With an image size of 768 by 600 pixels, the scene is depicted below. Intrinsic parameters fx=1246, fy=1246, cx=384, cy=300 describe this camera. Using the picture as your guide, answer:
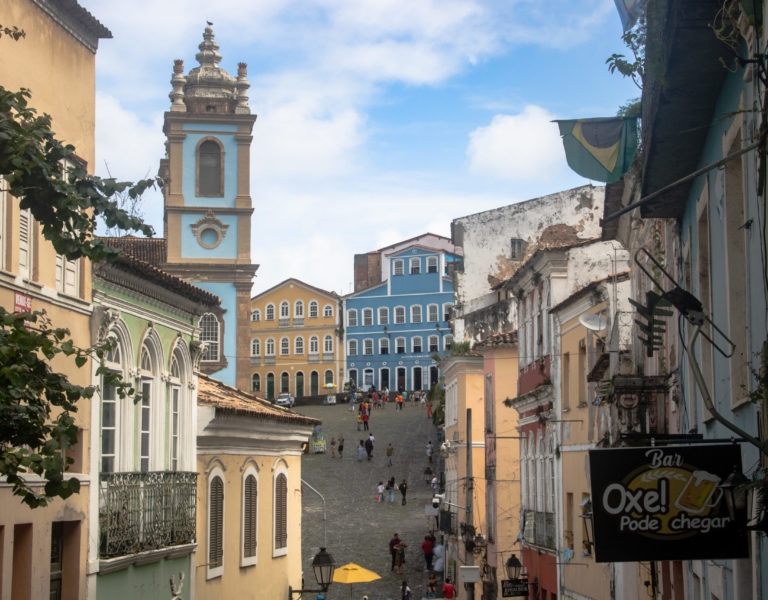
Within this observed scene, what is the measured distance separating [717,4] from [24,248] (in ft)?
35.6

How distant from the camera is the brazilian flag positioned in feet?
41.0

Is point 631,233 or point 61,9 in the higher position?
point 61,9

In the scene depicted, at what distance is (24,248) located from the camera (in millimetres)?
16375

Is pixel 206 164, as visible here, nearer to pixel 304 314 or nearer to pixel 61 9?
pixel 61 9

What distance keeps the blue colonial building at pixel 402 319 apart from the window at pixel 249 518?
2916 inches

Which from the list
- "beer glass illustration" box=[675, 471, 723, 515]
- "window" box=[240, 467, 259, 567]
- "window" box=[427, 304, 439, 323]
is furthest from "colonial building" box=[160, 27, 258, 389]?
"window" box=[427, 304, 439, 323]

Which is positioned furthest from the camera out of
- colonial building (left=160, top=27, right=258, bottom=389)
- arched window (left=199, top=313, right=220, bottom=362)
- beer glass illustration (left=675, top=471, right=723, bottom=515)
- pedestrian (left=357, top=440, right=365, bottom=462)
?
pedestrian (left=357, top=440, right=365, bottom=462)

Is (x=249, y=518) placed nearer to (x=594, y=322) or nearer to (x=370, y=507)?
(x=594, y=322)

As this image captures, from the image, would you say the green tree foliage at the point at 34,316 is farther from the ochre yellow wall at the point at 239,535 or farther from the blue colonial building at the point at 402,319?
the blue colonial building at the point at 402,319

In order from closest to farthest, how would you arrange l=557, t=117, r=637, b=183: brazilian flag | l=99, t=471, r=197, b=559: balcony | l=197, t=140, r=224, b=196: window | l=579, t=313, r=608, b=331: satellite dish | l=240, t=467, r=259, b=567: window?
l=557, t=117, r=637, b=183: brazilian flag → l=99, t=471, r=197, b=559: balcony → l=579, t=313, r=608, b=331: satellite dish → l=240, t=467, r=259, b=567: window → l=197, t=140, r=224, b=196: window

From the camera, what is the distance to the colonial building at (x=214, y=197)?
175 feet

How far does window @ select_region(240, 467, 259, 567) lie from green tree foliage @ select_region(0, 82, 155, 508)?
16.2 m

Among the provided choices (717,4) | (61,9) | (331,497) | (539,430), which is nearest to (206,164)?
(331,497)

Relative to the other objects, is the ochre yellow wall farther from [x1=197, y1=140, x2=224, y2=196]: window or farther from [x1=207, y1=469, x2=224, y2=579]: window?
[x1=197, y1=140, x2=224, y2=196]: window
